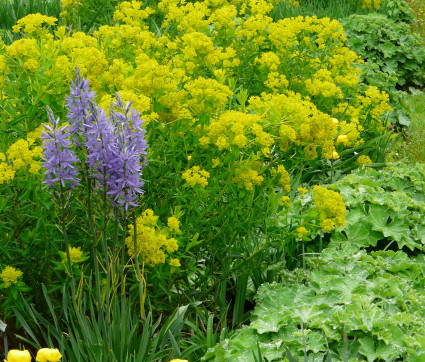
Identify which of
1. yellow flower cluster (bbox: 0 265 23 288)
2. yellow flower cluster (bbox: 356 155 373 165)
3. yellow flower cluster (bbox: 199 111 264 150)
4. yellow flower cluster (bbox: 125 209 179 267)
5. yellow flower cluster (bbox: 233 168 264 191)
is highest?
yellow flower cluster (bbox: 199 111 264 150)

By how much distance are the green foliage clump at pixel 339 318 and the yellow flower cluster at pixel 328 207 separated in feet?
0.96

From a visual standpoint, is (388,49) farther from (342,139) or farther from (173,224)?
(173,224)

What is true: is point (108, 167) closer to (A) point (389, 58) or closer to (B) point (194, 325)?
(B) point (194, 325)

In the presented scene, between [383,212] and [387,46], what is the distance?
4.12 meters

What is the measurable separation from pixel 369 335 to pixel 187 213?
3.23ft

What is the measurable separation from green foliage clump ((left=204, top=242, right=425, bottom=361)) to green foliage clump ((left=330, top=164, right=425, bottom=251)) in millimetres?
423

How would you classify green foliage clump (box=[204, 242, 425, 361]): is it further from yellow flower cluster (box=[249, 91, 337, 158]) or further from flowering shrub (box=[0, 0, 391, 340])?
yellow flower cluster (box=[249, 91, 337, 158])

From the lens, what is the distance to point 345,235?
377 centimetres

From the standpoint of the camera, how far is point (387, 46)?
730 centimetres

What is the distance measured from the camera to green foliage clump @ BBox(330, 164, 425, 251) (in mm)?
3627

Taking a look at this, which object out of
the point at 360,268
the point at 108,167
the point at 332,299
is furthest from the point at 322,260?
Answer: the point at 108,167

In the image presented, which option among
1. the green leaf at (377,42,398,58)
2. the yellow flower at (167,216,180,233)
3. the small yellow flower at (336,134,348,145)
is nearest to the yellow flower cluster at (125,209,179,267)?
the yellow flower at (167,216,180,233)

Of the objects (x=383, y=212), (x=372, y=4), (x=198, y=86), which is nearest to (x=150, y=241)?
(x=198, y=86)

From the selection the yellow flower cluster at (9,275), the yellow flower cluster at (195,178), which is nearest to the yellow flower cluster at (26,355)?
the yellow flower cluster at (9,275)
